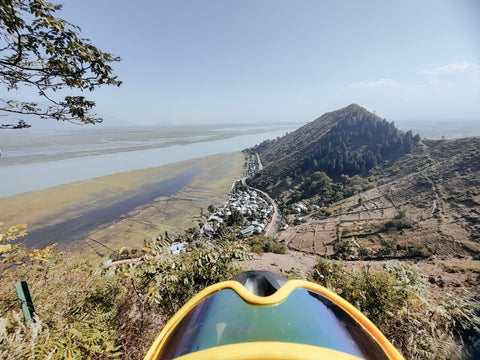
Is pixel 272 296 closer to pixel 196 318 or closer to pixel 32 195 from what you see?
pixel 196 318

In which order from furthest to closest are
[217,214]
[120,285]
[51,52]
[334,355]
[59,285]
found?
[217,214] < [59,285] < [120,285] < [51,52] < [334,355]

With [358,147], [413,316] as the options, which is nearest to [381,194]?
[358,147]

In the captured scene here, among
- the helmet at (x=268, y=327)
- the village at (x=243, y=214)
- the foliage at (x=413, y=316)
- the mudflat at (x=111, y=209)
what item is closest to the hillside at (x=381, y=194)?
the foliage at (x=413, y=316)

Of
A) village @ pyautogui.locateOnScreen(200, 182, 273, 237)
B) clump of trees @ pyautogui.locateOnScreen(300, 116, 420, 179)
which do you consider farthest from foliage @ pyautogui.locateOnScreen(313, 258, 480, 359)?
clump of trees @ pyautogui.locateOnScreen(300, 116, 420, 179)

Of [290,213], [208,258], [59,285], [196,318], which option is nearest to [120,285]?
[59,285]

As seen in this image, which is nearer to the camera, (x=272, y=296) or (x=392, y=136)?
(x=272, y=296)
